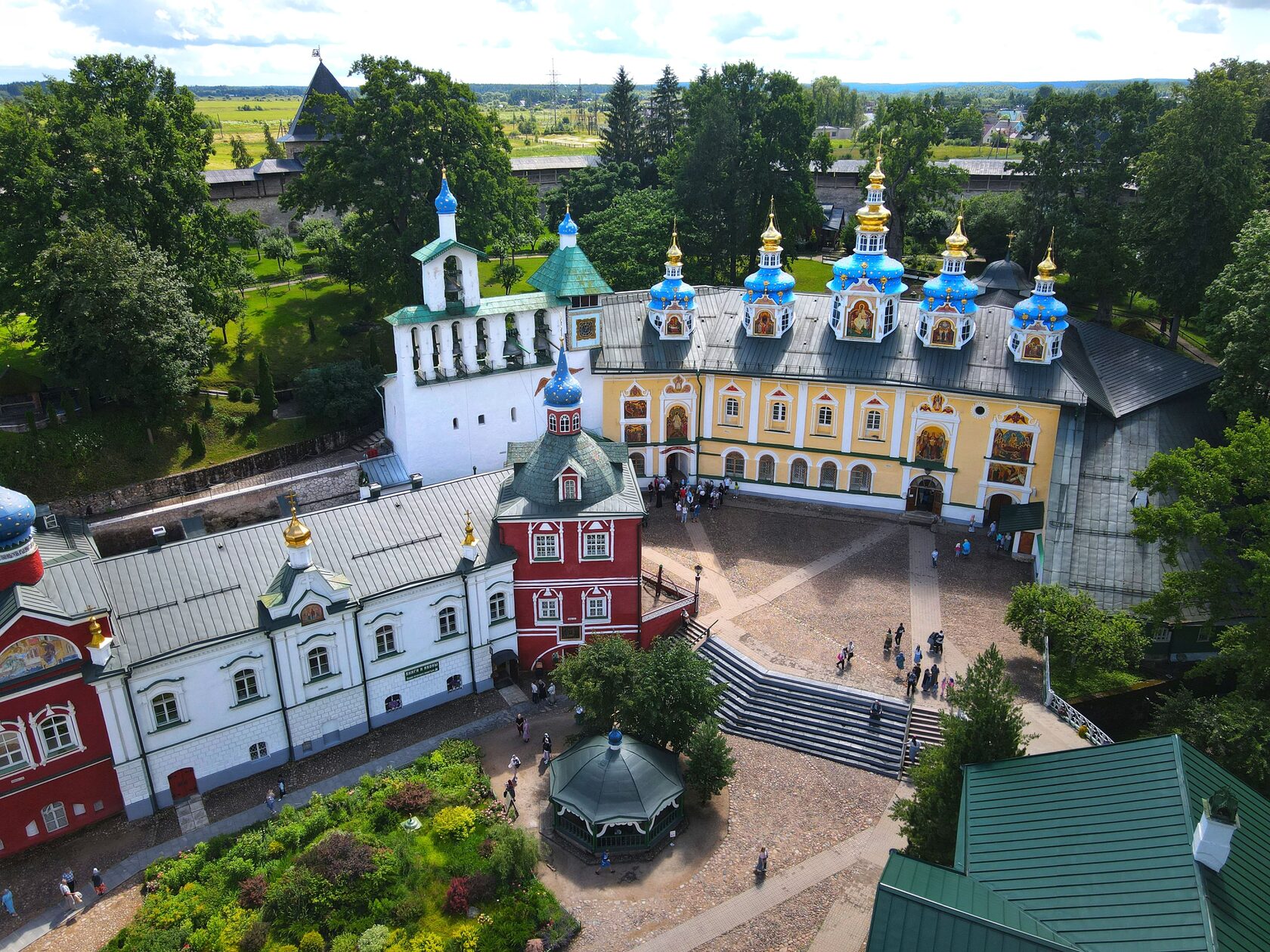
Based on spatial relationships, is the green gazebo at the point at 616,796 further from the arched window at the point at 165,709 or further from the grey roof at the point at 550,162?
the grey roof at the point at 550,162

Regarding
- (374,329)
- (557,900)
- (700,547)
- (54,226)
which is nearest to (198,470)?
(54,226)

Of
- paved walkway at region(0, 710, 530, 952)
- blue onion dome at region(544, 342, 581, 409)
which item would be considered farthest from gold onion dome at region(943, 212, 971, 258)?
paved walkway at region(0, 710, 530, 952)

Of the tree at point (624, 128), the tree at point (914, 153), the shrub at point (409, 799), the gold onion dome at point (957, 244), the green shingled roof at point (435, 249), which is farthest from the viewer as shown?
the tree at point (624, 128)

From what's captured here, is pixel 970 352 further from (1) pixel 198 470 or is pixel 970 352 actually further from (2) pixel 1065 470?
(1) pixel 198 470

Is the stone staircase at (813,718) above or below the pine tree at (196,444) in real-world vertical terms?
below

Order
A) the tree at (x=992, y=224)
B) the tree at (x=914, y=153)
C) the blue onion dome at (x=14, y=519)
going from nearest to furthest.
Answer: the blue onion dome at (x=14, y=519) < the tree at (x=914, y=153) < the tree at (x=992, y=224)

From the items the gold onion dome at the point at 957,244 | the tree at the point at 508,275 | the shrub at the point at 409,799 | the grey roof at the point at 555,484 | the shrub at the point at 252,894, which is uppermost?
the gold onion dome at the point at 957,244

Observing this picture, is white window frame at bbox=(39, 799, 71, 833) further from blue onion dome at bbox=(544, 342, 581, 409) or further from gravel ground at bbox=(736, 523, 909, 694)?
gravel ground at bbox=(736, 523, 909, 694)

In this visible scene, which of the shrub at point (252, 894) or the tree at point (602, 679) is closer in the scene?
the shrub at point (252, 894)

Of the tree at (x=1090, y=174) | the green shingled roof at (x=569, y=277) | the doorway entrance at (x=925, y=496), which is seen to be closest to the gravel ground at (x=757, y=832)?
the doorway entrance at (x=925, y=496)
